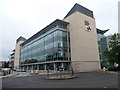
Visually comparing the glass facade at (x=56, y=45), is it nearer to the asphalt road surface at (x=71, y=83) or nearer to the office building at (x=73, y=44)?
the office building at (x=73, y=44)

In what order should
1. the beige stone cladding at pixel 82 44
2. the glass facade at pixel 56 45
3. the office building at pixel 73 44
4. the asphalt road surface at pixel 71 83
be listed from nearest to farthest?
the asphalt road surface at pixel 71 83
the beige stone cladding at pixel 82 44
the office building at pixel 73 44
the glass facade at pixel 56 45

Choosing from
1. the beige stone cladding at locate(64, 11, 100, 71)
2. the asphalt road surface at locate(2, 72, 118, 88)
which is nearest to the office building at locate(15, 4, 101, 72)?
the beige stone cladding at locate(64, 11, 100, 71)

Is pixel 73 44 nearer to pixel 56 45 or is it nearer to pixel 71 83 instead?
pixel 56 45

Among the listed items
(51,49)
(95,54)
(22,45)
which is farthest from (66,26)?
(22,45)

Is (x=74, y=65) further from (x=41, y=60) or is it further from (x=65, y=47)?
(x=41, y=60)

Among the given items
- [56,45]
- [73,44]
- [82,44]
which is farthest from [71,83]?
[73,44]

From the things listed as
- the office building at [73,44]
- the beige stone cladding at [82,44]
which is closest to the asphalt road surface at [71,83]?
the beige stone cladding at [82,44]

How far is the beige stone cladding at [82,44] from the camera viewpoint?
1622 inches

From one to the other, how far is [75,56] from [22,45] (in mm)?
51738

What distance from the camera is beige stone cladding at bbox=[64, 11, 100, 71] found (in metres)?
41.2

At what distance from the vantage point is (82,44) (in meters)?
42.2

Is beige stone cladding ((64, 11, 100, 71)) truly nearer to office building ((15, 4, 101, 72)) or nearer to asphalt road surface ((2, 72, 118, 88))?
office building ((15, 4, 101, 72))

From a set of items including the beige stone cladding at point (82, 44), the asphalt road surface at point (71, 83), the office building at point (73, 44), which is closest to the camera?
the asphalt road surface at point (71, 83)

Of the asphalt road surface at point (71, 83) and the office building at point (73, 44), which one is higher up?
the office building at point (73, 44)
